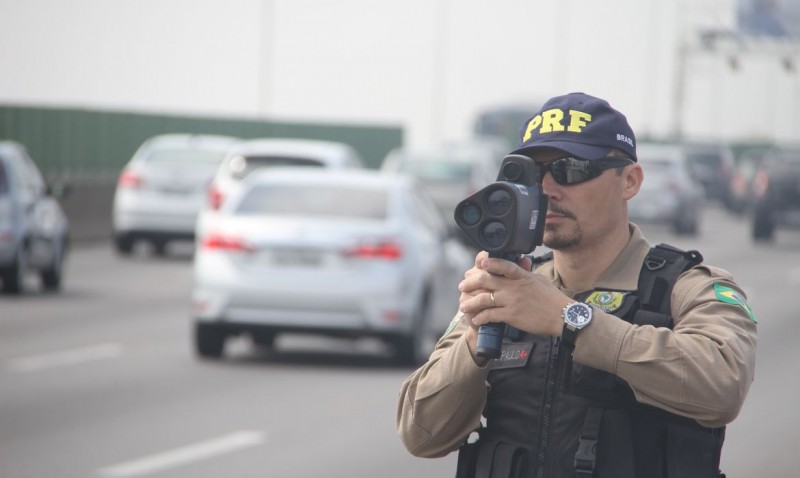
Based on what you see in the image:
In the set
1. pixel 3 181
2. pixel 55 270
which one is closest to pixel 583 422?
pixel 3 181

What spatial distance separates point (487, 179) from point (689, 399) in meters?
26.3

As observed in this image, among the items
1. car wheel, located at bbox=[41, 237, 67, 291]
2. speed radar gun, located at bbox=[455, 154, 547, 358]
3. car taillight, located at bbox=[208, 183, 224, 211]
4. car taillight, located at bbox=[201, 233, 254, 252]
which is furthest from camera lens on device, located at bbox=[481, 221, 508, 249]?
car taillight, located at bbox=[208, 183, 224, 211]

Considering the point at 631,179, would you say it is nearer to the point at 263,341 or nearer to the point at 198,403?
the point at 198,403

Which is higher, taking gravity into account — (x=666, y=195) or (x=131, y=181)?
(x=131, y=181)

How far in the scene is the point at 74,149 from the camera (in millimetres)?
33031

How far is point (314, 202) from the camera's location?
580 inches

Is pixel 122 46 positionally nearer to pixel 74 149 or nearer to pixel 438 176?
pixel 74 149

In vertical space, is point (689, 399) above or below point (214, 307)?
above

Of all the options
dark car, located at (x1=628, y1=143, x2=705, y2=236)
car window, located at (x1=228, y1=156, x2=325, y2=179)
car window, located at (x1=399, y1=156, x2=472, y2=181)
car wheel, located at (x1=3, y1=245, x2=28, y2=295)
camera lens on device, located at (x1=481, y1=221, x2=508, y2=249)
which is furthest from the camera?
dark car, located at (x1=628, y1=143, x2=705, y2=236)

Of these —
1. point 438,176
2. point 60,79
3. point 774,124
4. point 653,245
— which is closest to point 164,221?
point 438,176

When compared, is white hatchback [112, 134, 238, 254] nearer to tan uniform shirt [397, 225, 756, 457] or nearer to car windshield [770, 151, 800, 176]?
car windshield [770, 151, 800, 176]

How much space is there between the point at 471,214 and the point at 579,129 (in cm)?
44

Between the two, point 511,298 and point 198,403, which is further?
point 198,403

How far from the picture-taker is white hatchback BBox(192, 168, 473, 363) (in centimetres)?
1418
